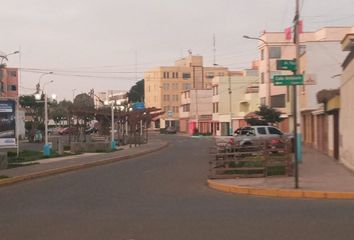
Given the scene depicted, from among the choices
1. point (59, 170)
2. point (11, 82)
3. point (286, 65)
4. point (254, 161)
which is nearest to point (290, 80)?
point (286, 65)

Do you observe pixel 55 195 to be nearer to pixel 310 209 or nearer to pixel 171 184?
pixel 171 184

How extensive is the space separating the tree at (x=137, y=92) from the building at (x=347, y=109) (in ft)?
501

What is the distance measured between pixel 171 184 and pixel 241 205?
20.2 ft

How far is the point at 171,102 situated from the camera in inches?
6058

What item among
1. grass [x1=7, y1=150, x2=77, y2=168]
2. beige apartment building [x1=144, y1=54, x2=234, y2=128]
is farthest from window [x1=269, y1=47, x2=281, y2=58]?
beige apartment building [x1=144, y1=54, x2=234, y2=128]

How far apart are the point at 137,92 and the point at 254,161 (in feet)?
534

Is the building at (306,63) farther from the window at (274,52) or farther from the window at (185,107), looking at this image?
the window at (185,107)

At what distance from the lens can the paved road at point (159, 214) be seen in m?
10.1

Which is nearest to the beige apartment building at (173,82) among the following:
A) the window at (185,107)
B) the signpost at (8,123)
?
the window at (185,107)

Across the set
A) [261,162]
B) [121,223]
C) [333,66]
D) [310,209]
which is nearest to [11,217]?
[121,223]

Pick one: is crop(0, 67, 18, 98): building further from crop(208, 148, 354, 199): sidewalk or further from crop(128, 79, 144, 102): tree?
crop(208, 148, 354, 199): sidewalk

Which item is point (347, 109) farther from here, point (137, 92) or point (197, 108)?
point (137, 92)

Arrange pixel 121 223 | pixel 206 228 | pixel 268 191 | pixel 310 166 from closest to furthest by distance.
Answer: pixel 206 228 < pixel 121 223 < pixel 268 191 < pixel 310 166

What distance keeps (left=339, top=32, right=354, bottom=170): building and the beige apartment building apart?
405 ft
